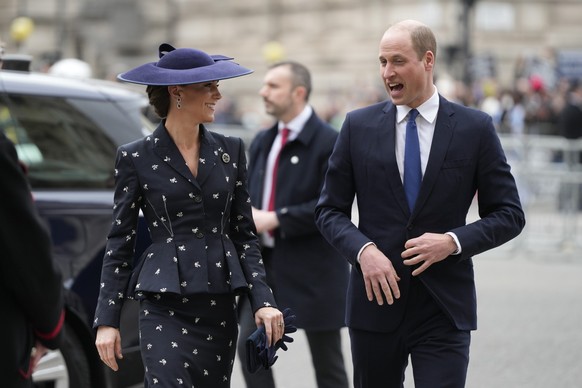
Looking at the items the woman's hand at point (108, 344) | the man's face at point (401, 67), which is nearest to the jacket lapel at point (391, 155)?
the man's face at point (401, 67)

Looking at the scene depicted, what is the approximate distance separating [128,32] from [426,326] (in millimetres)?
46518

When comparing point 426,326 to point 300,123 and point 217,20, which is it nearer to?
point 300,123

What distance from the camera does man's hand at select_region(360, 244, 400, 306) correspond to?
5.01 meters

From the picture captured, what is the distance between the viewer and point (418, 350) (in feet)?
16.8

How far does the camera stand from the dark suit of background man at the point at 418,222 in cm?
507

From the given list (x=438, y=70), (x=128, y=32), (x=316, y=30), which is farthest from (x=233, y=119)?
(x=128, y=32)

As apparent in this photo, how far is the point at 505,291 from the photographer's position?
13008 mm

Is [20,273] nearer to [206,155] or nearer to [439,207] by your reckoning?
[206,155]

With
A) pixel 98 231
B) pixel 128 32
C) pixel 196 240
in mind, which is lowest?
pixel 128 32

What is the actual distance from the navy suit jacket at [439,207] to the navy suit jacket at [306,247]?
1742 mm

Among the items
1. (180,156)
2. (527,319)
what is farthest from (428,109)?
(527,319)

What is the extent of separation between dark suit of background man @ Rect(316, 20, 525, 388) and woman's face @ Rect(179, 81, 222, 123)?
23.9 inches

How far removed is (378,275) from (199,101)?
98 centimetres

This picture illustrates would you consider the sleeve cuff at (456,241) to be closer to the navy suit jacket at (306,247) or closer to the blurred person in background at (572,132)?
the navy suit jacket at (306,247)
